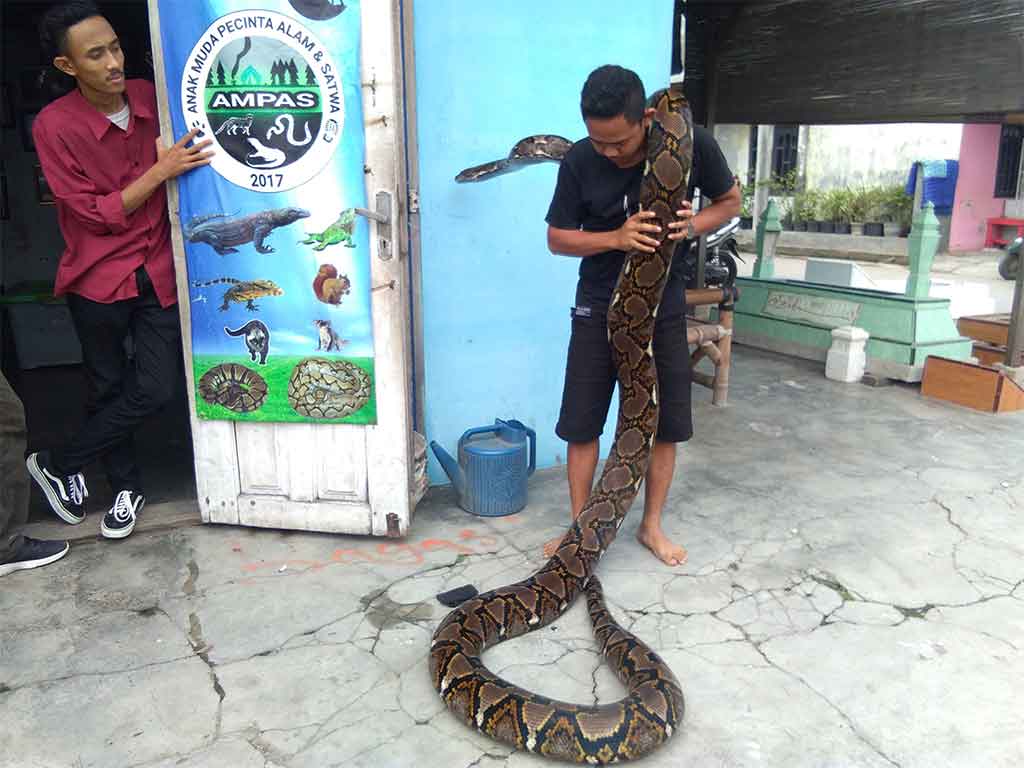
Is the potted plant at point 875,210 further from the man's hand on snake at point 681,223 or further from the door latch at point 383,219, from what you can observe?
the door latch at point 383,219

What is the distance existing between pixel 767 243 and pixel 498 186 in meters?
4.60

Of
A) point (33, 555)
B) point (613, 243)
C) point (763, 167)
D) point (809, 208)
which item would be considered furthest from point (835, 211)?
point (33, 555)

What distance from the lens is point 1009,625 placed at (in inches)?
116

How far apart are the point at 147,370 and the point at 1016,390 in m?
5.57

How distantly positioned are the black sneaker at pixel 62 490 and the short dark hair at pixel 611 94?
282 cm

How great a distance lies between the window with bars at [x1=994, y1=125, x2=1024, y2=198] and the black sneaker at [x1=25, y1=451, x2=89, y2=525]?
1810 cm

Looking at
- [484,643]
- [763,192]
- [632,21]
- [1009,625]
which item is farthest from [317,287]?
[763,192]

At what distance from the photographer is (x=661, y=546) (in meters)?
3.47

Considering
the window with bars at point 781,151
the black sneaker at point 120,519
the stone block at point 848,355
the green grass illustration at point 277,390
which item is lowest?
the black sneaker at point 120,519

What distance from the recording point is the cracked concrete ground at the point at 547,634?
2.35m

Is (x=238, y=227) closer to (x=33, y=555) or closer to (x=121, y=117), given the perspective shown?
(x=121, y=117)

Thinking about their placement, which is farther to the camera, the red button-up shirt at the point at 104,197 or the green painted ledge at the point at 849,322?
the green painted ledge at the point at 849,322

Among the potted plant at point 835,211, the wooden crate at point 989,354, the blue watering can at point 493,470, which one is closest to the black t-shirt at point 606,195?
the blue watering can at point 493,470

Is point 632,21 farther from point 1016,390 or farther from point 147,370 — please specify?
point 1016,390
